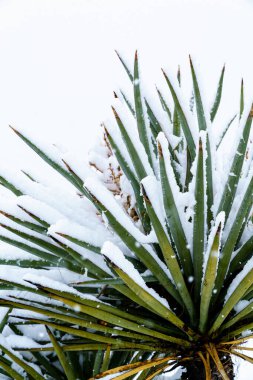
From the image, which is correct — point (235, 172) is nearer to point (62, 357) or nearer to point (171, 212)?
point (171, 212)

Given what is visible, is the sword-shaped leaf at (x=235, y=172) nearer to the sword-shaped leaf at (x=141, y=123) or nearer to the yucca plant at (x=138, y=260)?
the yucca plant at (x=138, y=260)

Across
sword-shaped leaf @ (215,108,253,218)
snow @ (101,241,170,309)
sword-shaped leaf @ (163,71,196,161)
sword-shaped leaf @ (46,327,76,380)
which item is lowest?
sword-shaped leaf @ (46,327,76,380)

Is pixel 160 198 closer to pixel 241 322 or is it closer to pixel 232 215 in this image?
pixel 232 215

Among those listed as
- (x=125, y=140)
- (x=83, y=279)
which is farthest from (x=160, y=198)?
(x=83, y=279)

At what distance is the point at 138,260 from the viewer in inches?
52.0

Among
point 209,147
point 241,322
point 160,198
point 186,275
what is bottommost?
point 241,322

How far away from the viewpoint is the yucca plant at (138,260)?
3.82ft

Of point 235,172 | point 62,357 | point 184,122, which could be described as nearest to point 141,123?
point 184,122

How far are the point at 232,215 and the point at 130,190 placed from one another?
0.33 m

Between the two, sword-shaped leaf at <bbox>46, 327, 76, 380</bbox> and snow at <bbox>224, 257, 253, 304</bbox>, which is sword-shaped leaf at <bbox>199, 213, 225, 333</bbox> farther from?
sword-shaped leaf at <bbox>46, 327, 76, 380</bbox>

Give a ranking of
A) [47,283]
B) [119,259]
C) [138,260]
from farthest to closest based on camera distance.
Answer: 1. [138,260]
2. [47,283]
3. [119,259]

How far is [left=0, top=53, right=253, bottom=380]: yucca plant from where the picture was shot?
116cm

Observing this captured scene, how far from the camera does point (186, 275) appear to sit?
4.27ft

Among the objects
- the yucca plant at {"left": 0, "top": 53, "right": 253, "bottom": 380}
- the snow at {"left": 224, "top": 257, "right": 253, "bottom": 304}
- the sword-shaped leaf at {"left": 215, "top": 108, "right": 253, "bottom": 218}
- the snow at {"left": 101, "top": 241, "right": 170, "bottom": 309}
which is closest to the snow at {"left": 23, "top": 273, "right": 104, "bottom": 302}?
the yucca plant at {"left": 0, "top": 53, "right": 253, "bottom": 380}
